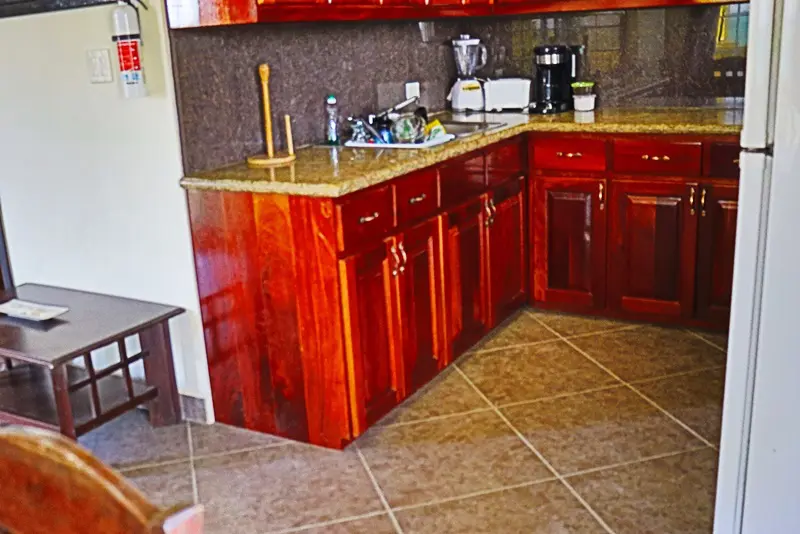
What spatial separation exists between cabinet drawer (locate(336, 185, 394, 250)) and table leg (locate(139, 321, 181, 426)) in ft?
2.35

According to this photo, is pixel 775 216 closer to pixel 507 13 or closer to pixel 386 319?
pixel 386 319

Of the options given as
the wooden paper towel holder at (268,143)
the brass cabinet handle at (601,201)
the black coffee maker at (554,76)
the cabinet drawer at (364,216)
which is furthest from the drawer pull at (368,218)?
the black coffee maker at (554,76)

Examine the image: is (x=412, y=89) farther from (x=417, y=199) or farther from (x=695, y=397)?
(x=695, y=397)

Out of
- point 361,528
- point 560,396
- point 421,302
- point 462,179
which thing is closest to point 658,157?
point 462,179

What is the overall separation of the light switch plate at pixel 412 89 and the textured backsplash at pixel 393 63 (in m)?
0.03

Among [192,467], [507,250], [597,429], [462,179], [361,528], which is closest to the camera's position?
[361,528]

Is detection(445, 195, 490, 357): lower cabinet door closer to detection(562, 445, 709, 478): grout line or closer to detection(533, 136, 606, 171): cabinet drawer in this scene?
detection(533, 136, 606, 171): cabinet drawer

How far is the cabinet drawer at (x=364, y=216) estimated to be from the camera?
2.46 m

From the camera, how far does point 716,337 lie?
3459 millimetres

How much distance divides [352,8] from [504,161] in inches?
36.3

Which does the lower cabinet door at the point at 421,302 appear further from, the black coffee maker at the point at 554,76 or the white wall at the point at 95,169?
the black coffee maker at the point at 554,76

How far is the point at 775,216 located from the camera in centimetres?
158

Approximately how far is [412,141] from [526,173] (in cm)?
70

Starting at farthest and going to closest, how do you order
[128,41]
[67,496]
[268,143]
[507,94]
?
1. [507,94]
2. [268,143]
3. [128,41]
4. [67,496]
